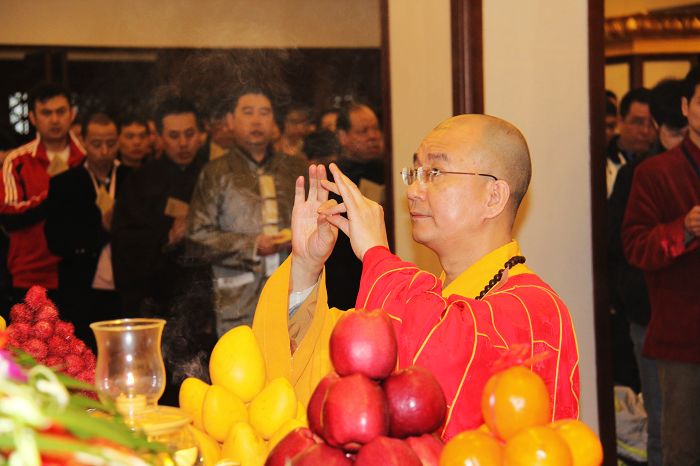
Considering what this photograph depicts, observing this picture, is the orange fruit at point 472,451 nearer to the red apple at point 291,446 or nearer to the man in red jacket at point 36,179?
the red apple at point 291,446

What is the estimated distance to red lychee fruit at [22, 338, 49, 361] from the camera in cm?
164

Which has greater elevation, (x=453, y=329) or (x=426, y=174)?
(x=426, y=174)

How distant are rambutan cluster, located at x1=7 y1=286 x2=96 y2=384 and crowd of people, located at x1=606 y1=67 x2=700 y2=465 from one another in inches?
84.9

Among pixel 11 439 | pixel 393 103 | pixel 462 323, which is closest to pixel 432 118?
pixel 393 103

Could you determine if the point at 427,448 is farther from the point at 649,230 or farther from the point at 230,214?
the point at 649,230

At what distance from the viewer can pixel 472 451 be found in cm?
102

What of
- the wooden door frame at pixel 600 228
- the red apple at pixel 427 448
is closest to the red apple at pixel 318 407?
the red apple at pixel 427 448

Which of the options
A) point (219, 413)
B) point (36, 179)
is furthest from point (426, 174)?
point (36, 179)

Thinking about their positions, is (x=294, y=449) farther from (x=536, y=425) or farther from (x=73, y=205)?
(x=73, y=205)

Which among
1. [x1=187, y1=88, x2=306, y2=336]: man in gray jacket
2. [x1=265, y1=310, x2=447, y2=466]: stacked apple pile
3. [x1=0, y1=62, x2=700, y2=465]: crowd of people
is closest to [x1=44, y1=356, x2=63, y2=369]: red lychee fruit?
[x1=265, y1=310, x2=447, y2=466]: stacked apple pile

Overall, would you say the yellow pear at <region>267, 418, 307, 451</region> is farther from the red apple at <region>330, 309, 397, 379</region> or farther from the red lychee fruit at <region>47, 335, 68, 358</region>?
the red lychee fruit at <region>47, 335, 68, 358</region>

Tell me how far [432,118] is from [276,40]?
0.61 meters

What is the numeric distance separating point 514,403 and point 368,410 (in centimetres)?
17

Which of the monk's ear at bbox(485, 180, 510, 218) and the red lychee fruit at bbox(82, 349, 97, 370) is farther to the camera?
the monk's ear at bbox(485, 180, 510, 218)
